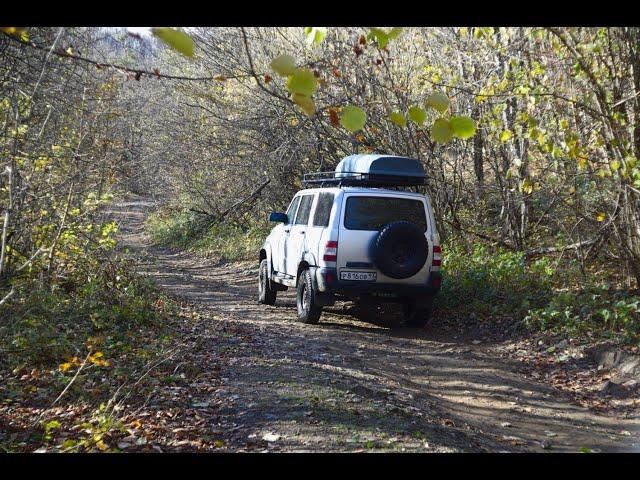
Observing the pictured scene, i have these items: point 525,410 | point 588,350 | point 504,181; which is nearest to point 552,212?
point 504,181

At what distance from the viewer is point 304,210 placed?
11.4 meters

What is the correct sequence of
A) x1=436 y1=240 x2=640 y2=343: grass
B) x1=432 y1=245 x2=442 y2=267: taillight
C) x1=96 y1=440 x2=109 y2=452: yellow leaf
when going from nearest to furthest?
x1=96 y1=440 x2=109 y2=452: yellow leaf, x1=436 y1=240 x2=640 y2=343: grass, x1=432 y1=245 x2=442 y2=267: taillight

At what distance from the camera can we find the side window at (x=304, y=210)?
1114 cm

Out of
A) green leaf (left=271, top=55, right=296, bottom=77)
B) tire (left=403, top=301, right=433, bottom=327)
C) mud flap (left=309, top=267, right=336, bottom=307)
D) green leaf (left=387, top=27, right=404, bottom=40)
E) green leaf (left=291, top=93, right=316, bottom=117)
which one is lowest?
tire (left=403, top=301, right=433, bottom=327)

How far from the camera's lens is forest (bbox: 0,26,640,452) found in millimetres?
5219

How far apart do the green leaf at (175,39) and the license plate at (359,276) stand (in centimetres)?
762

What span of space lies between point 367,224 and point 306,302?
1.58 metres

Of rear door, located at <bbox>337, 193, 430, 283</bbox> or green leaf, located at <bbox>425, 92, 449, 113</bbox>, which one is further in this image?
rear door, located at <bbox>337, 193, 430, 283</bbox>

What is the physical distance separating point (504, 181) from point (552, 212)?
1.16 m

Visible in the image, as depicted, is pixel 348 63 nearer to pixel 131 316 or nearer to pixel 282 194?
pixel 282 194

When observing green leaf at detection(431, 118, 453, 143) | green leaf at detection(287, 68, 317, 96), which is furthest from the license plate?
green leaf at detection(287, 68, 317, 96)

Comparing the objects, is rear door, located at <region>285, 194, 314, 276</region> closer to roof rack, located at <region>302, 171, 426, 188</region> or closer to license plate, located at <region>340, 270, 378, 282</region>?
roof rack, located at <region>302, 171, 426, 188</region>

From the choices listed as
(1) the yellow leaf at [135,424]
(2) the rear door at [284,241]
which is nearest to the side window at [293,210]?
(2) the rear door at [284,241]

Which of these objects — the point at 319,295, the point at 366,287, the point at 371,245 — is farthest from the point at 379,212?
the point at 319,295
